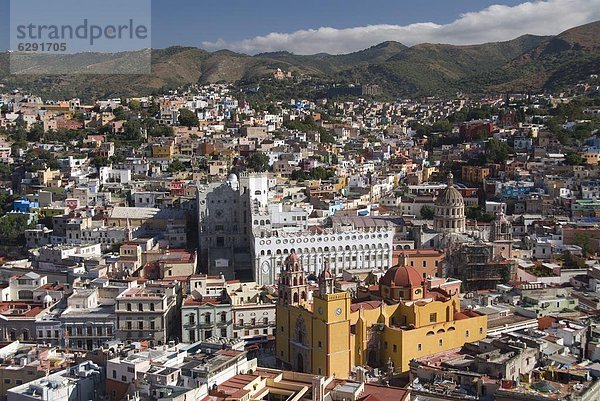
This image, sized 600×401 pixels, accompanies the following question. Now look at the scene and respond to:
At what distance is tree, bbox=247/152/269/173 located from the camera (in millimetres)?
49156

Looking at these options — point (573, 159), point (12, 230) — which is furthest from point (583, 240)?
point (12, 230)

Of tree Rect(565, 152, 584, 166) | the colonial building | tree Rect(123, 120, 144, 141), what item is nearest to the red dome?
the colonial building

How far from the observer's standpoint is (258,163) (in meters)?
49.6

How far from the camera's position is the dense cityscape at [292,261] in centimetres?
2081

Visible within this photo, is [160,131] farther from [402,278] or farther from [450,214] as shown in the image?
[402,278]

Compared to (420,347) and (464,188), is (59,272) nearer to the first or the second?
(420,347)

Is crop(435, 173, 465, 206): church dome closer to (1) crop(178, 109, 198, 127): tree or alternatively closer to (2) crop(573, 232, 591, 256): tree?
(2) crop(573, 232, 591, 256): tree

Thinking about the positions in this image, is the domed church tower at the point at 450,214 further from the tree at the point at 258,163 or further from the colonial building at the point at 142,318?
the tree at the point at 258,163

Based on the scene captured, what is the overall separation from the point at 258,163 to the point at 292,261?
25280 mm

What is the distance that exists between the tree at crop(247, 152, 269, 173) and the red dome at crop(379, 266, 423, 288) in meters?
24.5

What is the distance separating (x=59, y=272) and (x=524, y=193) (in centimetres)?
2613

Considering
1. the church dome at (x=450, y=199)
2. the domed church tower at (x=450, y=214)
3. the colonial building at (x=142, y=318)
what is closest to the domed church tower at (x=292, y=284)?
the colonial building at (x=142, y=318)

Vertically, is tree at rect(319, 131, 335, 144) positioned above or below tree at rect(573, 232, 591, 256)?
above

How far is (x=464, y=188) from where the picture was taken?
154ft
